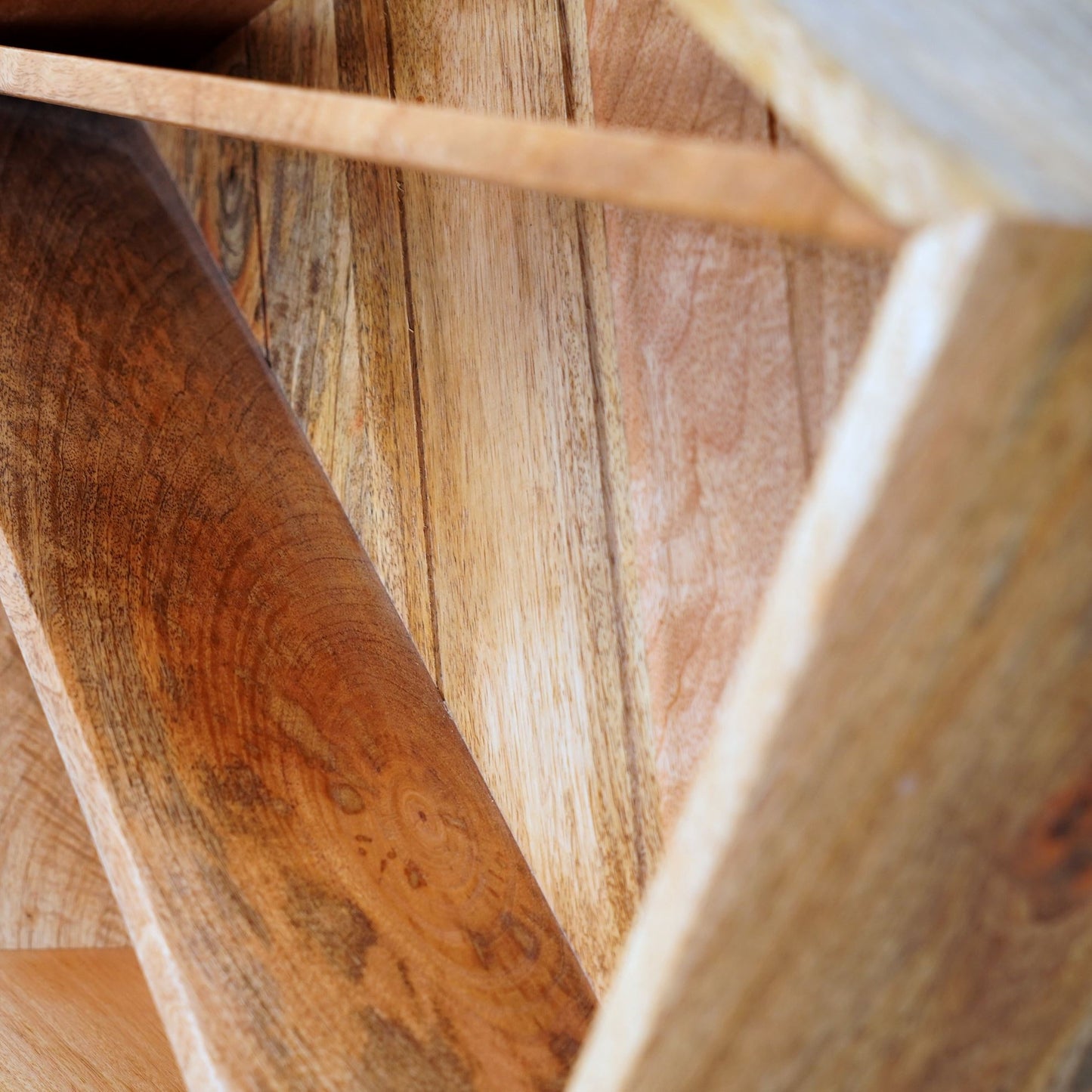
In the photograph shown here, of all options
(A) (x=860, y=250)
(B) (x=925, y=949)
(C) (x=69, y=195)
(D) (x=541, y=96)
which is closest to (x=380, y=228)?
(D) (x=541, y=96)

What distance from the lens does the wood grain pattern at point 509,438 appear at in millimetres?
721

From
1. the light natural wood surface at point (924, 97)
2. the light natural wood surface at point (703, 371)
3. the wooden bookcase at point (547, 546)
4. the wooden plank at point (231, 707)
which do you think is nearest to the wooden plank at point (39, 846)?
the wooden bookcase at point (547, 546)

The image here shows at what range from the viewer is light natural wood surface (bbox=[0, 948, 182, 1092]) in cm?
80

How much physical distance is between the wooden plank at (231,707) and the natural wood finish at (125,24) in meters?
0.07

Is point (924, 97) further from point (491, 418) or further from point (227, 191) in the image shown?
point (227, 191)

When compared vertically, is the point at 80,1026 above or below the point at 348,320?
below

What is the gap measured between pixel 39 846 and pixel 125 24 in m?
0.62

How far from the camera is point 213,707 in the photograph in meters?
0.74

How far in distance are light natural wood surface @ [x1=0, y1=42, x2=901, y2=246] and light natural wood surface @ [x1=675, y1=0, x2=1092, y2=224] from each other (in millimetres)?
15

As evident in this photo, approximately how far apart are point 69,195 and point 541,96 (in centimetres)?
41

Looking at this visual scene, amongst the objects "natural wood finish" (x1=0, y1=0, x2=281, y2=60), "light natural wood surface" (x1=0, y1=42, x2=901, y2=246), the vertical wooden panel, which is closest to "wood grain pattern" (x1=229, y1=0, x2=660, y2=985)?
the vertical wooden panel

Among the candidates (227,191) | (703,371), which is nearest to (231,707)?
(703,371)

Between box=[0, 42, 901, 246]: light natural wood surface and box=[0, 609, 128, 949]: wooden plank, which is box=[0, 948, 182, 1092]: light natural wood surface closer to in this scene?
box=[0, 609, 128, 949]: wooden plank

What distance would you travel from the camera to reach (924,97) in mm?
369
